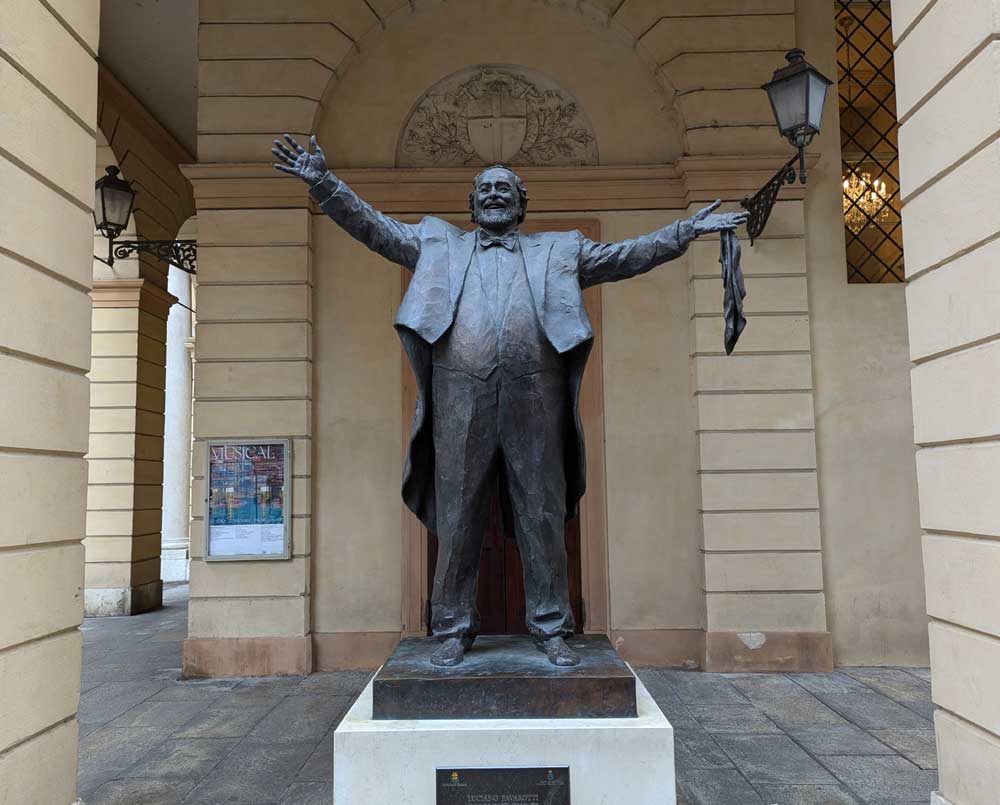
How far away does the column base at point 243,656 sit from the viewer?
6.72m

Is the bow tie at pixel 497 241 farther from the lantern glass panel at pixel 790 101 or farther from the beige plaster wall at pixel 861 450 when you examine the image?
the beige plaster wall at pixel 861 450

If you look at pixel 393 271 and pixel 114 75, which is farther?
pixel 114 75

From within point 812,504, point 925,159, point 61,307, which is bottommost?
point 812,504

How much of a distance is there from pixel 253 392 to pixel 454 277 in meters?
4.13

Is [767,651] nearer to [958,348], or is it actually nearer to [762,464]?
[762,464]

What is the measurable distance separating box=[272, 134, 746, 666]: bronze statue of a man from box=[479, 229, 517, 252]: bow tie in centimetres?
2

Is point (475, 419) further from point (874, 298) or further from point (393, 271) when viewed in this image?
point (874, 298)

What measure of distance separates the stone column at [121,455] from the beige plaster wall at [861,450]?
9.07 m

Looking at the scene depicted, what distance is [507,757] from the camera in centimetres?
286

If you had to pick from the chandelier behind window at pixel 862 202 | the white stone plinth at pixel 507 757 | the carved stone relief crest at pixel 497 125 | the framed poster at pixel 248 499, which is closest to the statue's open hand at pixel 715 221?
the white stone plinth at pixel 507 757

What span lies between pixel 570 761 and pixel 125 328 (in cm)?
1033

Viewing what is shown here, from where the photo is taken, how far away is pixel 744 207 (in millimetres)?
6914

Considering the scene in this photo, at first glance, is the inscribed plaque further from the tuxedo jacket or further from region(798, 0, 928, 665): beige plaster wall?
region(798, 0, 928, 665): beige plaster wall

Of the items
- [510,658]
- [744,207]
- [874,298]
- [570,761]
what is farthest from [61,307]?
[874,298]
